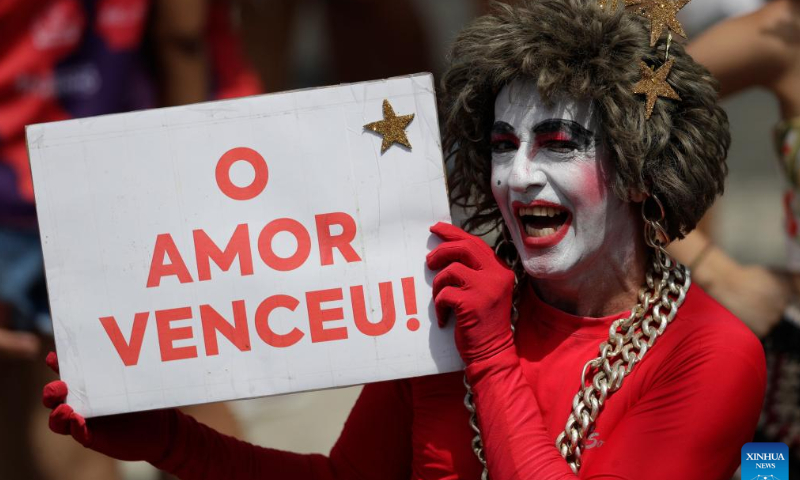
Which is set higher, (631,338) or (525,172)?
(525,172)

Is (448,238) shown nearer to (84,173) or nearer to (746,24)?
(84,173)

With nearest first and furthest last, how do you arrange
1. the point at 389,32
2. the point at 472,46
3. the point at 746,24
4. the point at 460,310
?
the point at 460,310, the point at 472,46, the point at 746,24, the point at 389,32

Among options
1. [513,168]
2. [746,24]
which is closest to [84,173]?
[513,168]

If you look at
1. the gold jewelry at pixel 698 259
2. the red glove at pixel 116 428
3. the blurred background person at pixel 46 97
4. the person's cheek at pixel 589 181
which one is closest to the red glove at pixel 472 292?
the person's cheek at pixel 589 181

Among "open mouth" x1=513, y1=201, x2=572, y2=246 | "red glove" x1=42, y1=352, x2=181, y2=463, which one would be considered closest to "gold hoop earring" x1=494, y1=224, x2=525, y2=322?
"open mouth" x1=513, y1=201, x2=572, y2=246

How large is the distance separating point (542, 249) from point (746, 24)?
1.44m

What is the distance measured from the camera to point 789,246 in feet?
11.4

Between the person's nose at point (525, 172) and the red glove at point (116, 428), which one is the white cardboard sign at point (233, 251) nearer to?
the red glove at point (116, 428)

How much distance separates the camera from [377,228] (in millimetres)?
2314

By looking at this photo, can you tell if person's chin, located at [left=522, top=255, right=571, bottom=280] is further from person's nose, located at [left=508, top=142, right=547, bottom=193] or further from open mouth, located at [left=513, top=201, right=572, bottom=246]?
person's nose, located at [left=508, top=142, right=547, bottom=193]

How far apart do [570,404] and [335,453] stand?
58 centimetres

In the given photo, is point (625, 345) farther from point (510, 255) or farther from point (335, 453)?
point (335, 453)

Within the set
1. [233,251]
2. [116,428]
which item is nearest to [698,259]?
[233,251]

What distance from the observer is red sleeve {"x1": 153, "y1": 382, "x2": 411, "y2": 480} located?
2.50 m
